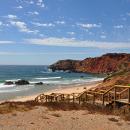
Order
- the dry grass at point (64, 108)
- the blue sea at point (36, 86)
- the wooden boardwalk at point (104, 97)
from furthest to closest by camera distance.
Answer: the blue sea at point (36, 86), the wooden boardwalk at point (104, 97), the dry grass at point (64, 108)

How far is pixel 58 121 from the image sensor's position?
1384 cm

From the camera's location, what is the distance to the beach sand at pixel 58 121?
1291cm

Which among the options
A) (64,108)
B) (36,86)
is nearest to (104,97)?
(64,108)

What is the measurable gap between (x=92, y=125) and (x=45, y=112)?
8.97 ft

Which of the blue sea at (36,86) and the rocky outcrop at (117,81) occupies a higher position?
the rocky outcrop at (117,81)

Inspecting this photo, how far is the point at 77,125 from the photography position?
43.7 ft

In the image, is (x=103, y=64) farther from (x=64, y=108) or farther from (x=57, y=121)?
(x=57, y=121)

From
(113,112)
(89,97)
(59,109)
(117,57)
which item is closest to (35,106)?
(59,109)

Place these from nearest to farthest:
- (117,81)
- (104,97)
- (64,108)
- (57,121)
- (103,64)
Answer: (57,121) < (64,108) < (104,97) < (117,81) < (103,64)

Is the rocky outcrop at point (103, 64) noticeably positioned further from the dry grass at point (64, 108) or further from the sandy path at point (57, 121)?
the sandy path at point (57, 121)

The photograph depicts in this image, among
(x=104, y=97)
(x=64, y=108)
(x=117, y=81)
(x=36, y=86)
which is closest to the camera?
(x=64, y=108)

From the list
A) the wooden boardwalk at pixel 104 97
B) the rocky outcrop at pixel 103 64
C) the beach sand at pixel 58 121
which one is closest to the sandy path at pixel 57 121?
the beach sand at pixel 58 121

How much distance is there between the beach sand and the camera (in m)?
12.9

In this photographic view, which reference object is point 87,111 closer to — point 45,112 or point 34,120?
point 45,112
